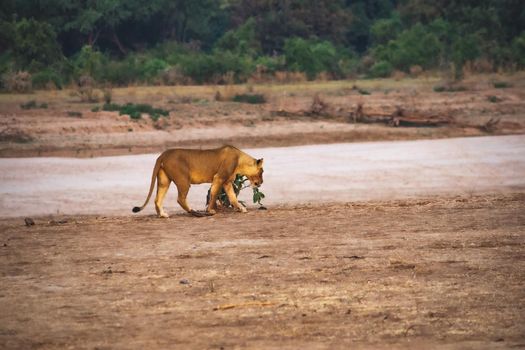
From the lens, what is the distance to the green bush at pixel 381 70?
38.4 metres

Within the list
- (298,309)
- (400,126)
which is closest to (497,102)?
(400,126)

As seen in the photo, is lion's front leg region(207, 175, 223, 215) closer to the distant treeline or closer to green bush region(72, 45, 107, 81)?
the distant treeline

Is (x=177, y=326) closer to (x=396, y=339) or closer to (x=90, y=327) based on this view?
(x=90, y=327)

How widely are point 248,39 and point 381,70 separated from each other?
893cm

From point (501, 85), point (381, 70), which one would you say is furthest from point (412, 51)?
point (501, 85)

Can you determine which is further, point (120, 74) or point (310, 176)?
point (120, 74)

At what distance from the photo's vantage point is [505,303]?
9242 millimetres

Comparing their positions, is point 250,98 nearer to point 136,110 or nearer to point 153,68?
point 136,110

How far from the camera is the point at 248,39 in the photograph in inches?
1818

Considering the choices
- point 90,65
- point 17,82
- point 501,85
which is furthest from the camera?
point 90,65

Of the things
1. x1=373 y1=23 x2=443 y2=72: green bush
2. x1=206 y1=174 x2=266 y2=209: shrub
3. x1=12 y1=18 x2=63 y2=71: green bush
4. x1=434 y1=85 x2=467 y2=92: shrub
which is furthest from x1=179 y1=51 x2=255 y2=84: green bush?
x1=206 y1=174 x2=266 y2=209: shrub

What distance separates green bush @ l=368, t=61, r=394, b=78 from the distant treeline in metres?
0.03

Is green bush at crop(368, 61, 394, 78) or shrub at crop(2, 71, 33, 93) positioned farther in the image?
green bush at crop(368, 61, 394, 78)

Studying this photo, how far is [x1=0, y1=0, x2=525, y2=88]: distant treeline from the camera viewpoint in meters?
35.9
